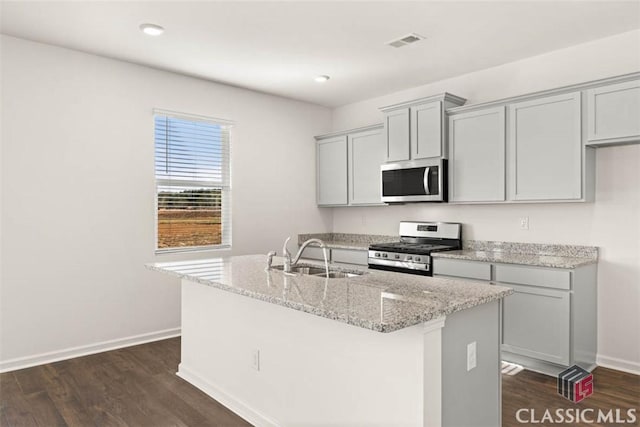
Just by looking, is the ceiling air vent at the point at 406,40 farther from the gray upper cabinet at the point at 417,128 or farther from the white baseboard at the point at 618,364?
the white baseboard at the point at 618,364

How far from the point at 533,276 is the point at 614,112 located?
1.34m

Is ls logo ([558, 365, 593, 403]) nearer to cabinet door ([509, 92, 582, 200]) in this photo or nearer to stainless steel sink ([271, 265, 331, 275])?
cabinet door ([509, 92, 582, 200])

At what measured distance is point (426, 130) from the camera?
4.34m

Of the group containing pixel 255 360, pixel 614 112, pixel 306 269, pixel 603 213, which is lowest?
pixel 255 360

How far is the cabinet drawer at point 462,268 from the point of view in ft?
12.0

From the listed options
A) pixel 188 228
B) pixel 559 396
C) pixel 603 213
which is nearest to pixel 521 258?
pixel 603 213

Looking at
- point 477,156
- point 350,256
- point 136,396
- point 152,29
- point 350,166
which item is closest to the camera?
point 136,396

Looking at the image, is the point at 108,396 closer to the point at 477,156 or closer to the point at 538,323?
the point at 538,323

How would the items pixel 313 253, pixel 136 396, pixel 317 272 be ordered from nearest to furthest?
pixel 136 396
pixel 317 272
pixel 313 253

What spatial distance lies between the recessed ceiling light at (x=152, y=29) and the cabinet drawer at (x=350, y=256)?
9.43 ft

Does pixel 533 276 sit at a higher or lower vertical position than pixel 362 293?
lower

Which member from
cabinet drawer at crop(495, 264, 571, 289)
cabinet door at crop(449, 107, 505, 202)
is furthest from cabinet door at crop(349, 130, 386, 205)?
cabinet drawer at crop(495, 264, 571, 289)

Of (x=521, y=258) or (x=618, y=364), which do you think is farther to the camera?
(x=521, y=258)

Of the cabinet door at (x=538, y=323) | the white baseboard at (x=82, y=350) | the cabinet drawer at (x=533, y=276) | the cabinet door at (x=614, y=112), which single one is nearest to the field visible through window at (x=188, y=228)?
the white baseboard at (x=82, y=350)
